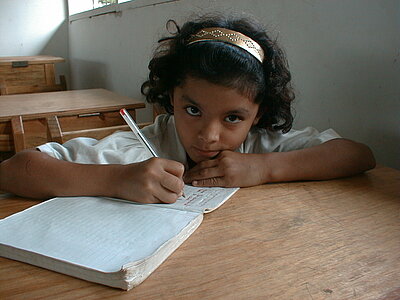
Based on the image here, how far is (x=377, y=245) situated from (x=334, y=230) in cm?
7

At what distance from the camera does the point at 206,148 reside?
0.91 m

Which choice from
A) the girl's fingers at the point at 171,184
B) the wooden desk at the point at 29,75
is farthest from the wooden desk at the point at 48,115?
the wooden desk at the point at 29,75

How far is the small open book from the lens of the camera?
47cm

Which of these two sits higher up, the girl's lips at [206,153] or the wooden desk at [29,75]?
the girl's lips at [206,153]

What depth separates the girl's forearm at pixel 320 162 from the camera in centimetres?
87

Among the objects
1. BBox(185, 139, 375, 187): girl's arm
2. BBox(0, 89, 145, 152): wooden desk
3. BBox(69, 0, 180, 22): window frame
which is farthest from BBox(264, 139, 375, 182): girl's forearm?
BBox(69, 0, 180, 22): window frame

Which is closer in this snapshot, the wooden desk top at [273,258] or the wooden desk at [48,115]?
the wooden desk top at [273,258]

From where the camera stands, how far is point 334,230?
0.62 m

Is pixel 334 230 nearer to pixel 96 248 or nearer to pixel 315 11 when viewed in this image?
pixel 96 248

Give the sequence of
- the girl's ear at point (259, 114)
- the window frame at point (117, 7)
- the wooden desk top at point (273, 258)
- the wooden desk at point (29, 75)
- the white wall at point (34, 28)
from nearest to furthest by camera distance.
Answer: the wooden desk top at point (273, 258), the girl's ear at point (259, 114), the window frame at point (117, 7), the wooden desk at point (29, 75), the white wall at point (34, 28)

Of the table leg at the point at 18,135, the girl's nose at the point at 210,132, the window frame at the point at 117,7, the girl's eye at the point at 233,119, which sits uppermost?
the window frame at the point at 117,7

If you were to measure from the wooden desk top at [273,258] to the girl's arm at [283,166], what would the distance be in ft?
0.23

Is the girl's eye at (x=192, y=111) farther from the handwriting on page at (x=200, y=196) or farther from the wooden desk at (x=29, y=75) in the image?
the wooden desk at (x=29, y=75)

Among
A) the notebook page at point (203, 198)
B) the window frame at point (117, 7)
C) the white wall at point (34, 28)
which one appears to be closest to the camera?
the notebook page at point (203, 198)
